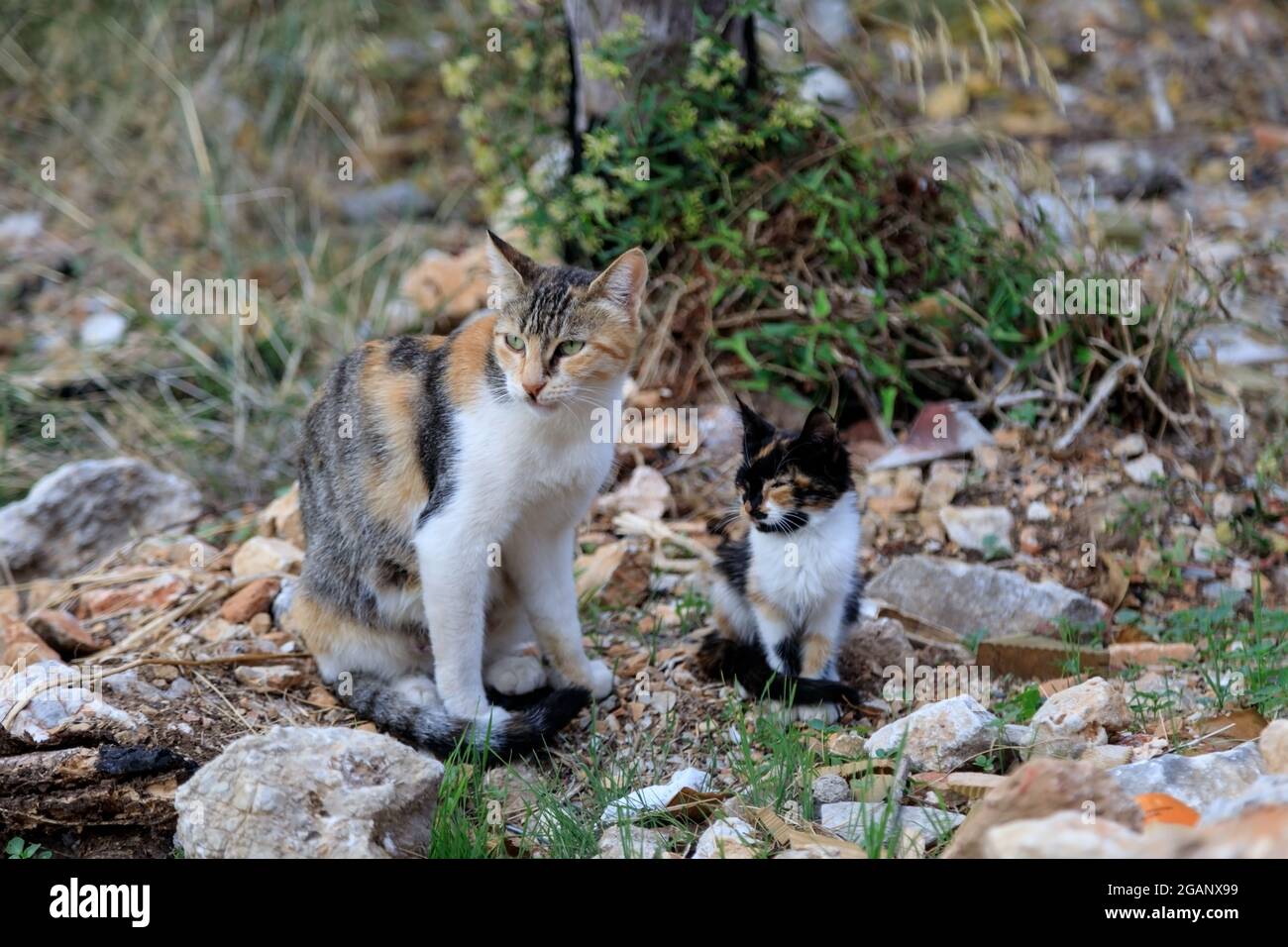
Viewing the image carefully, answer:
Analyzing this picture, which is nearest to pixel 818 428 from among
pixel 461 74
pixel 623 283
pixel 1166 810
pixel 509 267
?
pixel 623 283

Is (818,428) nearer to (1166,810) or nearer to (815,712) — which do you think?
(815,712)

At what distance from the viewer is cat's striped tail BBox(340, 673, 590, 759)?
376 centimetres

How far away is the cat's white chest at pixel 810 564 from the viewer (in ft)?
13.1

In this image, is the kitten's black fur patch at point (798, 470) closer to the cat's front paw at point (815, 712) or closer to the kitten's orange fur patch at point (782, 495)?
the kitten's orange fur patch at point (782, 495)

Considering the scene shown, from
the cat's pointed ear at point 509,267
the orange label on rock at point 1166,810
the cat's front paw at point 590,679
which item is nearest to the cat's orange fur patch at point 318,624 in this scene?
the cat's front paw at point 590,679

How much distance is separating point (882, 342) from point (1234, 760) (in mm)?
2838

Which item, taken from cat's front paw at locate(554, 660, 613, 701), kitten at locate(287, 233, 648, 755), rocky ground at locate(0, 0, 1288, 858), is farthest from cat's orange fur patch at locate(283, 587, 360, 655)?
cat's front paw at locate(554, 660, 613, 701)

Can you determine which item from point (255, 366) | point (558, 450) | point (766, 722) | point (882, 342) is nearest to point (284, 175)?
point (255, 366)

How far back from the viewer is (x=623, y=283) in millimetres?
3830

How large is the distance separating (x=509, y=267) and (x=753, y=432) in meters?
0.93

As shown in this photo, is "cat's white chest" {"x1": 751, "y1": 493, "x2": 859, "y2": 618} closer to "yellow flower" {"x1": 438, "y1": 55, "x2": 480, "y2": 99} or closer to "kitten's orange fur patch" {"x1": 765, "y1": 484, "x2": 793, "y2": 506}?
"kitten's orange fur patch" {"x1": 765, "y1": 484, "x2": 793, "y2": 506}

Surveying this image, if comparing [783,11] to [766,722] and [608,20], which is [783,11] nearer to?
[608,20]

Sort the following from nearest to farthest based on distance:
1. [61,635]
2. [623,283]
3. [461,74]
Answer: [623,283] < [61,635] < [461,74]

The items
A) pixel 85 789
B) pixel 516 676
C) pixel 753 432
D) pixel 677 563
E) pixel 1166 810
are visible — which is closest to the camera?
pixel 1166 810
